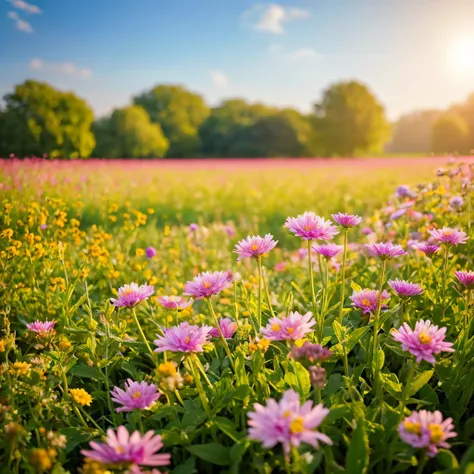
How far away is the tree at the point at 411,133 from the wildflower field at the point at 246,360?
29.9 m

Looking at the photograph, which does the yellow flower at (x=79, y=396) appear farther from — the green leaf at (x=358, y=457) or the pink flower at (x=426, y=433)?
the pink flower at (x=426, y=433)

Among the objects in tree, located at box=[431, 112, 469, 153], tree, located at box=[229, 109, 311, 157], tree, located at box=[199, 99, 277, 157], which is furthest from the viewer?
tree, located at box=[199, 99, 277, 157]

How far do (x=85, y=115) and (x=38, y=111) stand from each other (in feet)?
3.94

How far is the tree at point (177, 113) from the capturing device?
91.9 feet

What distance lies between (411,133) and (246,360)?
34840mm

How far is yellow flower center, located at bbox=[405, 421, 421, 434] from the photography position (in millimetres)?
945

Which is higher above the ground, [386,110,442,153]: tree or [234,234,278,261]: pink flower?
[386,110,442,153]: tree

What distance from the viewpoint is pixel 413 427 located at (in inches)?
37.3

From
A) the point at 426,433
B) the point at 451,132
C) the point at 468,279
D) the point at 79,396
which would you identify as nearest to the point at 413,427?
the point at 426,433

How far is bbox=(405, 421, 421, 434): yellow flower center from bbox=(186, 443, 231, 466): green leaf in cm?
43

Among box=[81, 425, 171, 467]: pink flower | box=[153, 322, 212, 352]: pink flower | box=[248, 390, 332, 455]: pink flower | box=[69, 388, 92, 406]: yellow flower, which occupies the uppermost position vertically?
box=[153, 322, 212, 352]: pink flower


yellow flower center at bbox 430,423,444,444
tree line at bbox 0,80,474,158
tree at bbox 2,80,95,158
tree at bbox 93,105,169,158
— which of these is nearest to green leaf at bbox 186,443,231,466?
yellow flower center at bbox 430,423,444,444

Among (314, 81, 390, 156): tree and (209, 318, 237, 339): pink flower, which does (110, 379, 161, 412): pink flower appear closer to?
(209, 318, 237, 339): pink flower

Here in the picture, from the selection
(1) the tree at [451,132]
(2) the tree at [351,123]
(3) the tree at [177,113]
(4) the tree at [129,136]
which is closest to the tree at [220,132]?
(3) the tree at [177,113]
